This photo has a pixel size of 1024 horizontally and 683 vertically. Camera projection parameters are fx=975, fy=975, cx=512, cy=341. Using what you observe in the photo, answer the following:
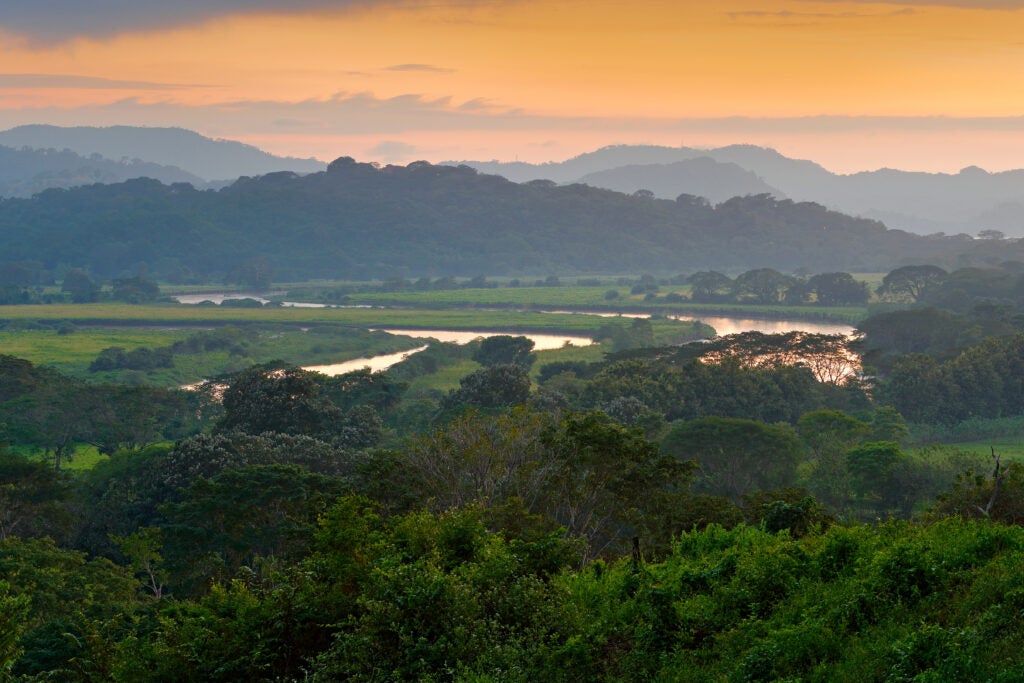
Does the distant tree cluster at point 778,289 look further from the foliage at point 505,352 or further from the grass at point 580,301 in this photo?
the foliage at point 505,352

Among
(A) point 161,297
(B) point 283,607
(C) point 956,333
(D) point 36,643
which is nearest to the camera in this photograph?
(B) point 283,607

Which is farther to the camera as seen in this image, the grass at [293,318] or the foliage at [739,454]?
the grass at [293,318]

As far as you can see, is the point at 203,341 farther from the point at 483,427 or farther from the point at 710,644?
the point at 710,644

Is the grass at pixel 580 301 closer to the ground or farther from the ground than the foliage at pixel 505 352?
farther from the ground

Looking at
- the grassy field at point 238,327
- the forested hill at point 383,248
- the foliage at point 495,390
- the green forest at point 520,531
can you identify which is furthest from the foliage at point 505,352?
the forested hill at point 383,248

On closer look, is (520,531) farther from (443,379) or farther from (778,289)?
(778,289)

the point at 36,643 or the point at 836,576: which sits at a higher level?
the point at 836,576

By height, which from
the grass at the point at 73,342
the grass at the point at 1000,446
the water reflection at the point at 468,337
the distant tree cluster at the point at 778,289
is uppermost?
the distant tree cluster at the point at 778,289

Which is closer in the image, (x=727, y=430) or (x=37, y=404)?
(x=727, y=430)

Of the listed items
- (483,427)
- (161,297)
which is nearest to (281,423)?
(483,427)
